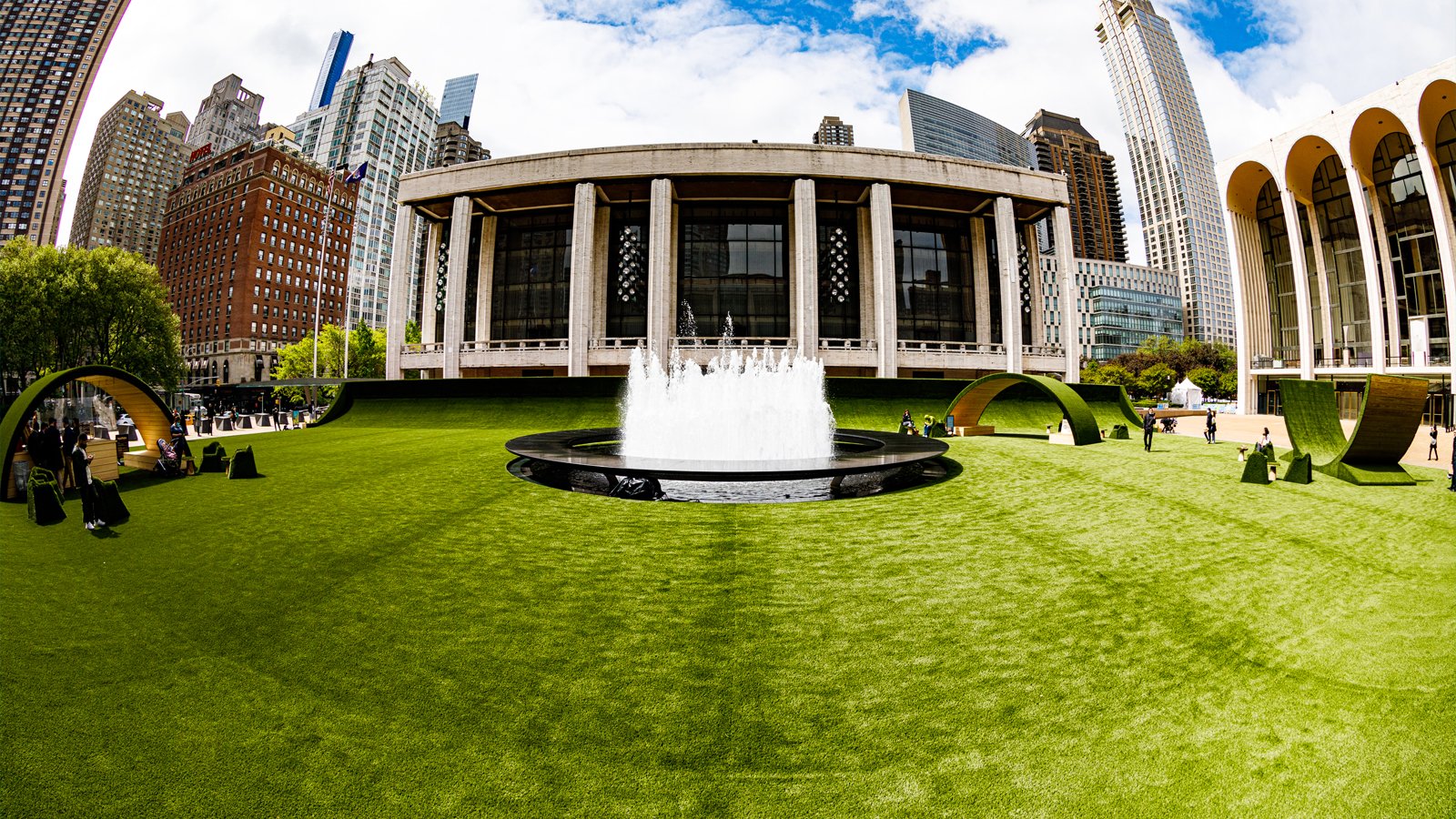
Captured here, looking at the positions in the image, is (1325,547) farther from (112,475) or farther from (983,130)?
(983,130)

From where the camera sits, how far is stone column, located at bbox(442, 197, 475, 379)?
3884 cm

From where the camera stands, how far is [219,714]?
4324 mm

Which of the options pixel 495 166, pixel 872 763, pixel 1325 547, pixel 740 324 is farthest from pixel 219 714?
pixel 495 166

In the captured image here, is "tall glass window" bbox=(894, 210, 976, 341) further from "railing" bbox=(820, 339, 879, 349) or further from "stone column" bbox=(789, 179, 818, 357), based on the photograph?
"stone column" bbox=(789, 179, 818, 357)

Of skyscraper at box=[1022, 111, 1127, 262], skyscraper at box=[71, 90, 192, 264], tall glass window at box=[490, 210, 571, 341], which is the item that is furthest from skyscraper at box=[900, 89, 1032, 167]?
skyscraper at box=[71, 90, 192, 264]

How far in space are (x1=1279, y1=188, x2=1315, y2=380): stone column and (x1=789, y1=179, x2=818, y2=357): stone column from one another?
36993mm

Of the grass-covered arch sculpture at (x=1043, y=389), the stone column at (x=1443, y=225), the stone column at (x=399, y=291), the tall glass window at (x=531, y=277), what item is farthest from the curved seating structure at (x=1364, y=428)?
the stone column at (x=399, y=291)

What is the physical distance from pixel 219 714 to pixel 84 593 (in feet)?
13.5

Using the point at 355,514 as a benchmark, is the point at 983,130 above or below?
above

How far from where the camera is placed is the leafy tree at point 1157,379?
67.2m

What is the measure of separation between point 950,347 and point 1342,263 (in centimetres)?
3215

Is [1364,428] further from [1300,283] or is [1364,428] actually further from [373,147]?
[373,147]

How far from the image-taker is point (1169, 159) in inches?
6363

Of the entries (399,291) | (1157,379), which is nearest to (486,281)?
(399,291)
